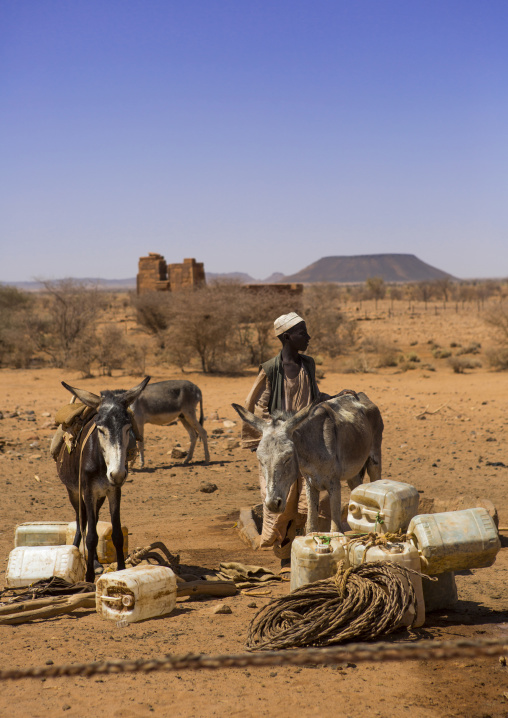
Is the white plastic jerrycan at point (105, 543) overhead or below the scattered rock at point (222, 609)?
overhead

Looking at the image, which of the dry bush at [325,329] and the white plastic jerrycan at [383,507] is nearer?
the white plastic jerrycan at [383,507]

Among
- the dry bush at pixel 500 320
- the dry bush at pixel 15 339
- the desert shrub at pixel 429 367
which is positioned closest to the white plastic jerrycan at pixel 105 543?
the desert shrub at pixel 429 367

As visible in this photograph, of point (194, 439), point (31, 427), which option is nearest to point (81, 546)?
point (194, 439)

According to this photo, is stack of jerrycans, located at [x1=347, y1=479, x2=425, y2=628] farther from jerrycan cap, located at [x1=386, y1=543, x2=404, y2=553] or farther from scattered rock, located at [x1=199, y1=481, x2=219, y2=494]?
scattered rock, located at [x1=199, y1=481, x2=219, y2=494]

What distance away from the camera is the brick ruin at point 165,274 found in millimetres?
40250

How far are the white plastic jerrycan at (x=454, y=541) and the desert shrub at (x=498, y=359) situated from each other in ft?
66.5

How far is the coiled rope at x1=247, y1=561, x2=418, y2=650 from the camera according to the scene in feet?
14.4

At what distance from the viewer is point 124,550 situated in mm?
6258

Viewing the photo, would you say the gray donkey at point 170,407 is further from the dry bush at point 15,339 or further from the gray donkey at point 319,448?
the dry bush at point 15,339

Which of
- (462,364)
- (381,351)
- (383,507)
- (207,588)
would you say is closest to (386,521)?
(383,507)

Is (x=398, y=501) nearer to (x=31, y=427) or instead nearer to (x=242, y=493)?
(x=242, y=493)

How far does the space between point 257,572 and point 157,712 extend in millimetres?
2570

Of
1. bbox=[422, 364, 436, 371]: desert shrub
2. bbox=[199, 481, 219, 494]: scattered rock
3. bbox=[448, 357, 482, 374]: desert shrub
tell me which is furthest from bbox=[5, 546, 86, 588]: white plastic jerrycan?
bbox=[422, 364, 436, 371]: desert shrub

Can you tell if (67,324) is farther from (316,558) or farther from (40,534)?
(316,558)
